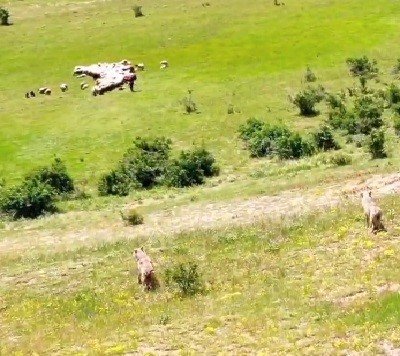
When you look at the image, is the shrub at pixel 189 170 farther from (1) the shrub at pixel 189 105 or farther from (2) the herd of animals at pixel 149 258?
(2) the herd of animals at pixel 149 258

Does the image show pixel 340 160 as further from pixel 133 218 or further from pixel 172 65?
pixel 172 65

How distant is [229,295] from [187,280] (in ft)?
6.35

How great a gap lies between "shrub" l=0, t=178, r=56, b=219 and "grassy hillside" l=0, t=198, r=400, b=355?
33.2 feet

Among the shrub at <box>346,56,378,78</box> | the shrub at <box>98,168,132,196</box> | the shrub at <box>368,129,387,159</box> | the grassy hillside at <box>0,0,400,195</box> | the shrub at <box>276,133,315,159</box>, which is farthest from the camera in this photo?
the shrub at <box>346,56,378,78</box>

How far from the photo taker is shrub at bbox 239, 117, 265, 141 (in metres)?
61.3

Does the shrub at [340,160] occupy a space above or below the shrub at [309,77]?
below

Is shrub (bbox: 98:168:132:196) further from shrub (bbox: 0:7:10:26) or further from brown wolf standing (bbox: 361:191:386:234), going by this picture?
shrub (bbox: 0:7:10:26)

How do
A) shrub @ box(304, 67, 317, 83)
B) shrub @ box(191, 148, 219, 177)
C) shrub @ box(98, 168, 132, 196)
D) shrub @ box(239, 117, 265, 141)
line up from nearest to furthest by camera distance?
shrub @ box(98, 168, 132, 196) → shrub @ box(191, 148, 219, 177) → shrub @ box(239, 117, 265, 141) → shrub @ box(304, 67, 317, 83)

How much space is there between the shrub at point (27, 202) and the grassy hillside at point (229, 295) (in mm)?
10129

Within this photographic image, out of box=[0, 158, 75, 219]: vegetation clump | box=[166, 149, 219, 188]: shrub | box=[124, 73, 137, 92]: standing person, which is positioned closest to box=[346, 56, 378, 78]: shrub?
box=[124, 73, 137, 92]: standing person

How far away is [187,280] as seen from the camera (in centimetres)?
3112

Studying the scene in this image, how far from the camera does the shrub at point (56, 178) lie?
53.9 meters

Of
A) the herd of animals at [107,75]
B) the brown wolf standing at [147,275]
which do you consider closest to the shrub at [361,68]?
the herd of animals at [107,75]

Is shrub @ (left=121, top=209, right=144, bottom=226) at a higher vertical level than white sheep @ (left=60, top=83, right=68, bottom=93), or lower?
lower
